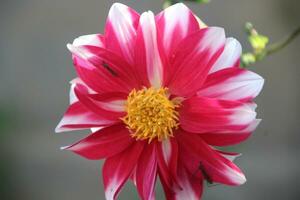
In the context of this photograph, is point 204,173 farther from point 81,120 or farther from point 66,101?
point 66,101

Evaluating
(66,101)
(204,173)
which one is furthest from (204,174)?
(66,101)

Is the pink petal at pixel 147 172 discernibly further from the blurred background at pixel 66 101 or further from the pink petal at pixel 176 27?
the blurred background at pixel 66 101

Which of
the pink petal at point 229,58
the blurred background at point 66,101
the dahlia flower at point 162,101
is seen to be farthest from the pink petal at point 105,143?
the blurred background at point 66,101

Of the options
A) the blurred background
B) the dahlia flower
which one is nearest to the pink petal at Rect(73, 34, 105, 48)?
the dahlia flower

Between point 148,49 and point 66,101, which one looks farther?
point 66,101

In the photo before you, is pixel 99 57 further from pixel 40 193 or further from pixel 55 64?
pixel 40 193

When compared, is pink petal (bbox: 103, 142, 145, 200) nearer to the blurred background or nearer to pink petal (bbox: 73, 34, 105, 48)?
pink petal (bbox: 73, 34, 105, 48)
